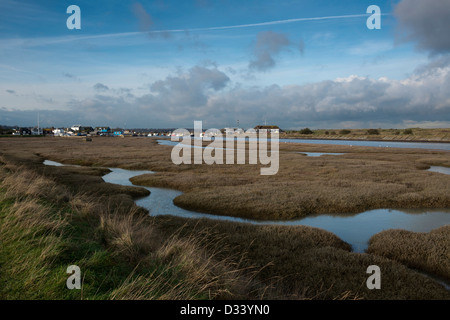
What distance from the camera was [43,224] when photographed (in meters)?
8.98

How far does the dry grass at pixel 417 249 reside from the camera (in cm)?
1188

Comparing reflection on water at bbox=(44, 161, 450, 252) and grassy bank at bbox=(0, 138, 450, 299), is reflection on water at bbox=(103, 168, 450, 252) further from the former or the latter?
grassy bank at bbox=(0, 138, 450, 299)

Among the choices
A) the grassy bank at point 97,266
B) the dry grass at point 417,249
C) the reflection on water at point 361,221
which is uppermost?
the grassy bank at point 97,266

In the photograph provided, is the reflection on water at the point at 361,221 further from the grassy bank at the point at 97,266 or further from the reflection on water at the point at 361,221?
the grassy bank at the point at 97,266

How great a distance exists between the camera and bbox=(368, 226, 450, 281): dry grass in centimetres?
1188

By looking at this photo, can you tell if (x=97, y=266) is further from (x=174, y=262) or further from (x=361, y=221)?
(x=361, y=221)

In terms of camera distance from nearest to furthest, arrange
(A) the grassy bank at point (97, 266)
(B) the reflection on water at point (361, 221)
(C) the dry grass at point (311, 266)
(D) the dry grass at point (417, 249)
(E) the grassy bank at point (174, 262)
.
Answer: (A) the grassy bank at point (97, 266) < (E) the grassy bank at point (174, 262) < (C) the dry grass at point (311, 266) < (D) the dry grass at point (417, 249) < (B) the reflection on water at point (361, 221)

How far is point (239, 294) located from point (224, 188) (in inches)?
811

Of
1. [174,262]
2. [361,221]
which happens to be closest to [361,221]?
[361,221]

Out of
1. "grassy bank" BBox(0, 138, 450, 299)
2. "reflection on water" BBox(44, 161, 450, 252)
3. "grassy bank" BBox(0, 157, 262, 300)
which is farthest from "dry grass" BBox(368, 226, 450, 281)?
"grassy bank" BBox(0, 157, 262, 300)

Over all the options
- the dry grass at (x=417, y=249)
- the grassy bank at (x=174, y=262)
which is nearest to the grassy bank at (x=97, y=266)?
the grassy bank at (x=174, y=262)

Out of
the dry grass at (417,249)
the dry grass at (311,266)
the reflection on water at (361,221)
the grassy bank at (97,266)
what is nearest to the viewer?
the grassy bank at (97,266)
